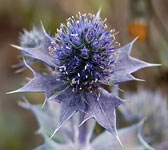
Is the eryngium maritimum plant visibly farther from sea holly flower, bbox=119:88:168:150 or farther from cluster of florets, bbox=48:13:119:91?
sea holly flower, bbox=119:88:168:150

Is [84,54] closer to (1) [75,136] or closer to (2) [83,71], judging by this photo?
(2) [83,71]

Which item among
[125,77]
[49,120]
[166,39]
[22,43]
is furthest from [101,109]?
[166,39]

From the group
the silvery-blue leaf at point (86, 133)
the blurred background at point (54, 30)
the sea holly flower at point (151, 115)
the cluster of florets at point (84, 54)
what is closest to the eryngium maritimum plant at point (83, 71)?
the cluster of florets at point (84, 54)

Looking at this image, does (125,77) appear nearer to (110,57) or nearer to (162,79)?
(110,57)

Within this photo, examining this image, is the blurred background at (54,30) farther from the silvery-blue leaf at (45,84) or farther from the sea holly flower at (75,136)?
the silvery-blue leaf at (45,84)

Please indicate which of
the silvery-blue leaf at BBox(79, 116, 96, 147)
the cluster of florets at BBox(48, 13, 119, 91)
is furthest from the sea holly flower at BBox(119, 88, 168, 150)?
the cluster of florets at BBox(48, 13, 119, 91)

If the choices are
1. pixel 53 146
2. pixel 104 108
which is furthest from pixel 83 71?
pixel 53 146

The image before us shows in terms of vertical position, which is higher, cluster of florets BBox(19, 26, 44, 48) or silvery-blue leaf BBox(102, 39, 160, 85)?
cluster of florets BBox(19, 26, 44, 48)
